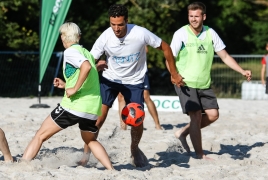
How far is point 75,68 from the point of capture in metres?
6.70

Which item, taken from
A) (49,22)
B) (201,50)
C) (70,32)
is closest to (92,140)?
(70,32)

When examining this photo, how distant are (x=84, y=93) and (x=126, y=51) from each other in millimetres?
882

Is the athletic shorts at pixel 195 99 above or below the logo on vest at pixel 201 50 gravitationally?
below

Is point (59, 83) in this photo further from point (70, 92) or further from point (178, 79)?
point (178, 79)

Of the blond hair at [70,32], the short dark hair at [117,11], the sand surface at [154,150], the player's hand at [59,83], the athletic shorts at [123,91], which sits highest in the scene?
the short dark hair at [117,11]

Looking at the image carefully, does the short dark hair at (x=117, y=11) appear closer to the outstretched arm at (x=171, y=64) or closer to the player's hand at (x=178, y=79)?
the outstretched arm at (x=171, y=64)

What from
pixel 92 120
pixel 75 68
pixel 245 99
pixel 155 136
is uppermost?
pixel 75 68

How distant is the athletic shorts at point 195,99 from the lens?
8.20 metres

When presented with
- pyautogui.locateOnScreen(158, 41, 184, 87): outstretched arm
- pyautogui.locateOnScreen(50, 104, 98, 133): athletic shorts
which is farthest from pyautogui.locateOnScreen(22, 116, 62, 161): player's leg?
pyautogui.locateOnScreen(158, 41, 184, 87): outstretched arm

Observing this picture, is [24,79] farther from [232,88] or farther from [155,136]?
[155,136]

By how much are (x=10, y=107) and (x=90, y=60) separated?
8.43 m

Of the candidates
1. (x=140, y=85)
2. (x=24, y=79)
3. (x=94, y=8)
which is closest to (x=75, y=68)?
(x=140, y=85)

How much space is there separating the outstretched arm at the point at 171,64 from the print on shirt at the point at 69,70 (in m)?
1.12

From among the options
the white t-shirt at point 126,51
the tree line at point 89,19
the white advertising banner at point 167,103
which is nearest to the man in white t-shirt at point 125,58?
the white t-shirt at point 126,51
